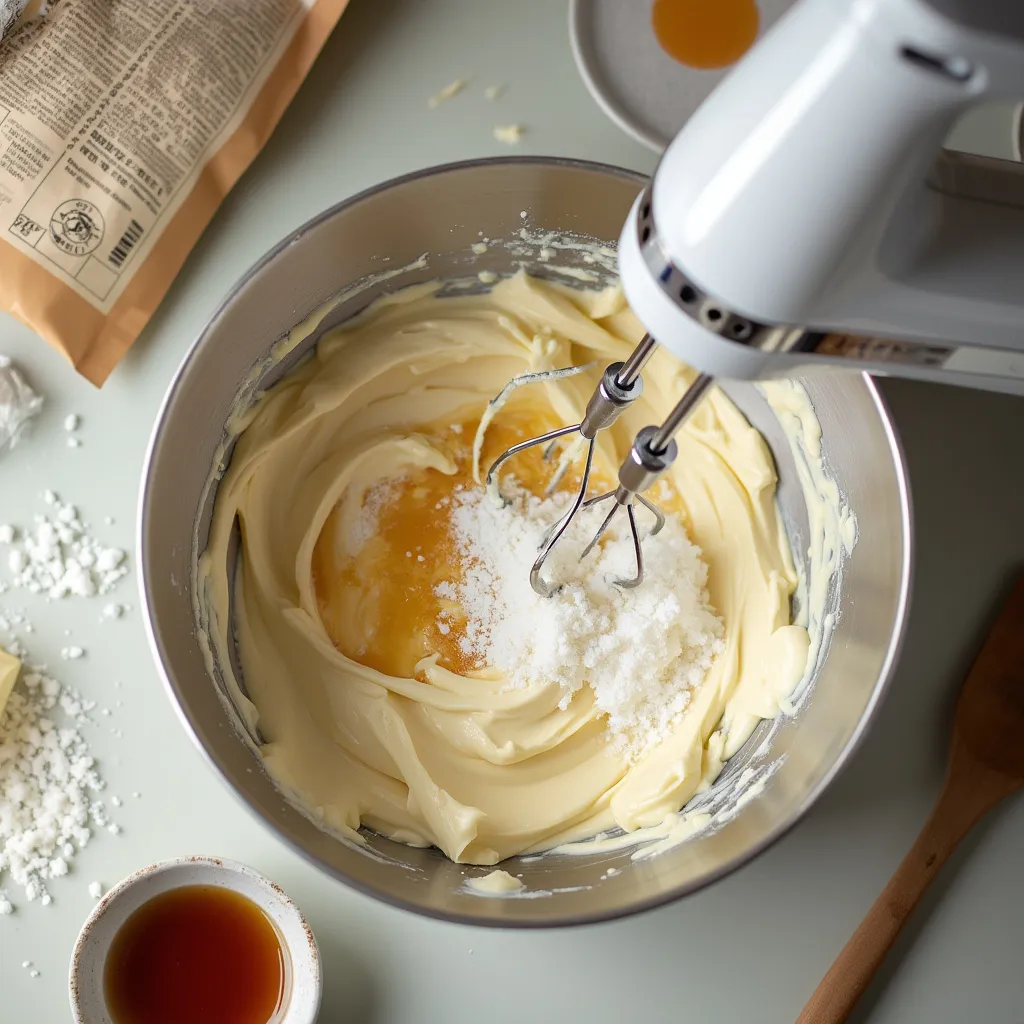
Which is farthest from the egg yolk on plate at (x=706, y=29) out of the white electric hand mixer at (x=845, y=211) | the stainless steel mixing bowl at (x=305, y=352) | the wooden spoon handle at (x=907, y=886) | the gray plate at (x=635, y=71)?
the wooden spoon handle at (x=907, y=886)

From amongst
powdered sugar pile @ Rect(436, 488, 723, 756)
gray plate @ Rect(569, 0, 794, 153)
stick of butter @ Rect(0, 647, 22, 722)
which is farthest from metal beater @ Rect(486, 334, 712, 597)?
stick of butter @ Rect(0, 647, 22, 722)

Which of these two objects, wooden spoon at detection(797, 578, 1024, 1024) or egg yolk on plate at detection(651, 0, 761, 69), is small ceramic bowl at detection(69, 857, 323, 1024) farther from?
egg yolk on plate at detection(651, 0, 761, 69)

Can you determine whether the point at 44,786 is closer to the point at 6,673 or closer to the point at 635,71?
the point at 6,673

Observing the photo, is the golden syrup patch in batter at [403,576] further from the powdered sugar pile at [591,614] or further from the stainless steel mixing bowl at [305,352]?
the stainless steel mixing bowl at [305,352]

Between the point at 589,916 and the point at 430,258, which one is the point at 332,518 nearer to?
the point at 430,258

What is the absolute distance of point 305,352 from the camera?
969mm

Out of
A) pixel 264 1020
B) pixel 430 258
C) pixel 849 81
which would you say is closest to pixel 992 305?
pixel 849 81

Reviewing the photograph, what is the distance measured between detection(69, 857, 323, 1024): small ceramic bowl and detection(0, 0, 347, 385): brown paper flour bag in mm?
514

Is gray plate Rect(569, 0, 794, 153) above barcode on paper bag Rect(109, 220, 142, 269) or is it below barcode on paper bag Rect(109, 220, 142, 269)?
above

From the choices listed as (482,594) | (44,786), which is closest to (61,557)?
(44,786)

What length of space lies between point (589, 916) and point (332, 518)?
0.48 metres

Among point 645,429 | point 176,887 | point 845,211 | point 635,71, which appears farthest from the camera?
point 635,71

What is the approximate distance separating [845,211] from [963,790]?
0.73 m

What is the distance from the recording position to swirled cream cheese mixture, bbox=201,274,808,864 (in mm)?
958
